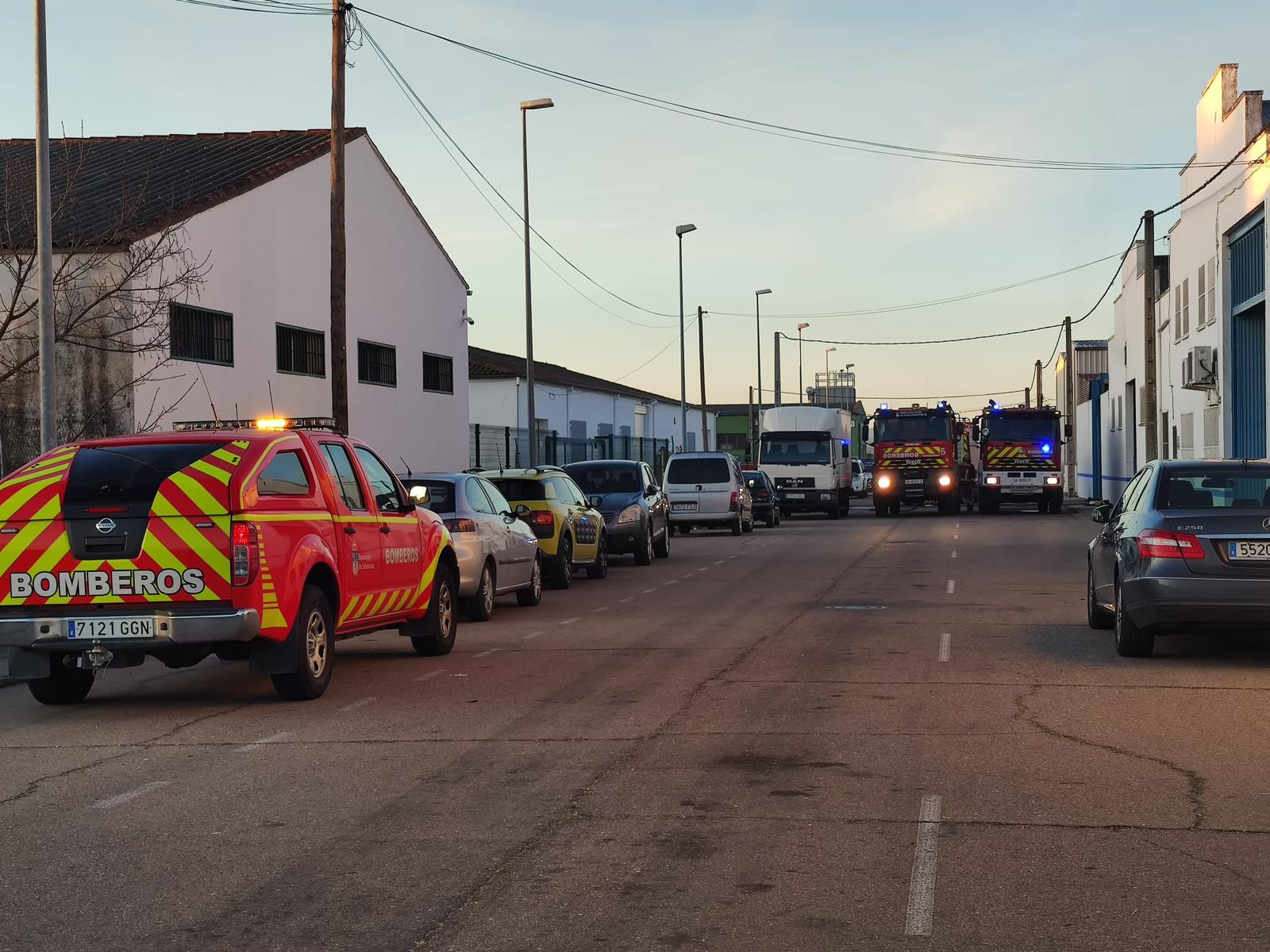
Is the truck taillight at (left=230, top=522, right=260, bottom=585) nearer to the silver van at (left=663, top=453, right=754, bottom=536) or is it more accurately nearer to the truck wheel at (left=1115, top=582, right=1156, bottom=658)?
the truck wheel at (left=1115, top=582, right=1156, bottom=658)

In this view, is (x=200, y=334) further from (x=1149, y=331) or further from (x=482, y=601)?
(x=1149, y=331)

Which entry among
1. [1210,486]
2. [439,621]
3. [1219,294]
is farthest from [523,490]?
[1219,294]

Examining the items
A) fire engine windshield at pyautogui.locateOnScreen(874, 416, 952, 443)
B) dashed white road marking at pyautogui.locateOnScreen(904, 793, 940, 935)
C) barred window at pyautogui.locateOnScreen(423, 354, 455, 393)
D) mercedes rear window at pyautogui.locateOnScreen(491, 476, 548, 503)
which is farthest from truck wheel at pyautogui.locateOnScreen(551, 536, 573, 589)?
fire engine windshield at pyautogui.locateOnScreen(874, 416, 952, 443)

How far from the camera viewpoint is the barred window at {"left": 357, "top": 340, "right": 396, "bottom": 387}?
34594 millimetres

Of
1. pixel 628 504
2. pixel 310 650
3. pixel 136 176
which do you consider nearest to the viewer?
pixel 310 650

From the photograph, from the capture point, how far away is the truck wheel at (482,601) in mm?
17016

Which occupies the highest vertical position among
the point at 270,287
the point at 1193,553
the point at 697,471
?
the point at 270,287

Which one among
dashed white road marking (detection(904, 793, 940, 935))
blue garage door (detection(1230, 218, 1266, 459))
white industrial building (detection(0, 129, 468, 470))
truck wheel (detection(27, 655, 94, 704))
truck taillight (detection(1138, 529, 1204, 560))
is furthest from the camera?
blue garage door (detection(1230, 218, 1266, 459))

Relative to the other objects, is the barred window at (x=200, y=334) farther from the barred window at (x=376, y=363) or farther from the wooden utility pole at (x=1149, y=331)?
the wooden utility pole at (x=1149, y=331)

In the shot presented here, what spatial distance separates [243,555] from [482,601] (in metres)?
6.88

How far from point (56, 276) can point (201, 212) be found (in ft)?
13.4

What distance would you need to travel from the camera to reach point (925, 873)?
20.3ft

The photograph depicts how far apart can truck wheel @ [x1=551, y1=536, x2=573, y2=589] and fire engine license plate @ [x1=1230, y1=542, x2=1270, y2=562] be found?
36.1ft

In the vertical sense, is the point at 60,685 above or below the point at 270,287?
below
